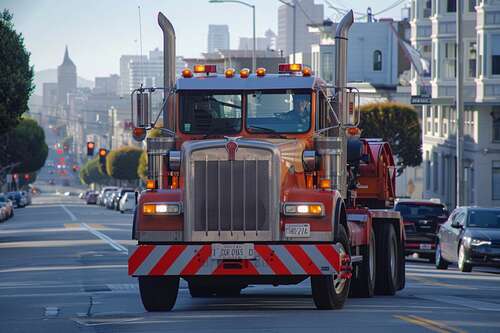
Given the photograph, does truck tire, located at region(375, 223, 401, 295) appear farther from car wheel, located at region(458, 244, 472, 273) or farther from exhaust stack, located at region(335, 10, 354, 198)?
car wheel, located at region(458, 244, 472, 273)

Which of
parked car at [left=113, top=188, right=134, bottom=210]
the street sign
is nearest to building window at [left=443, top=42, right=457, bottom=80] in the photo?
the street sign

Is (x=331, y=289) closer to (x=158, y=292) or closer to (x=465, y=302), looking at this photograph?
(x=158, y=292)

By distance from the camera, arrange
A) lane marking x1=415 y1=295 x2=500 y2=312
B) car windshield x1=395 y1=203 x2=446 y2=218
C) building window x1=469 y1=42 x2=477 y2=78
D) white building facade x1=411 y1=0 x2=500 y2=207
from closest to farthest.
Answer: lane marking x1=415 y1=295 x2=500 y2=312
car windshield x1=395 y1=203 x2=446 y2=218
white building facade x1=411 y1=0 x2=500 y2=207
building window x1=469 y1=42 x2=477 y2=78

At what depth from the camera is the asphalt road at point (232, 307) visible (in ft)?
52.5

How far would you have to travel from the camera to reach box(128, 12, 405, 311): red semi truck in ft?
56.1

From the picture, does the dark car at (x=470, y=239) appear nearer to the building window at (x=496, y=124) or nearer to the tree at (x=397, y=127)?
the building window at (x=496, y=124)

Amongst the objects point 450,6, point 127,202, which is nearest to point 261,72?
point 450,6

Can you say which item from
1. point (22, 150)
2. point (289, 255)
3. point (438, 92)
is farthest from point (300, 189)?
point (22, 150)

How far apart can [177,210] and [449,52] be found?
140ft

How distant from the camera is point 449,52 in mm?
58594

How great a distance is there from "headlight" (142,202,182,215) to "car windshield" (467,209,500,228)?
16.5 m

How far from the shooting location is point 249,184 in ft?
56.2

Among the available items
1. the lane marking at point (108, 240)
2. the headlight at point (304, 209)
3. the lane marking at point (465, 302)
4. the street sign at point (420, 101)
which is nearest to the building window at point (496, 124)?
the street sign at point (420, 101)

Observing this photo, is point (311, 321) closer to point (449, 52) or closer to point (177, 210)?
point (177, 210)
